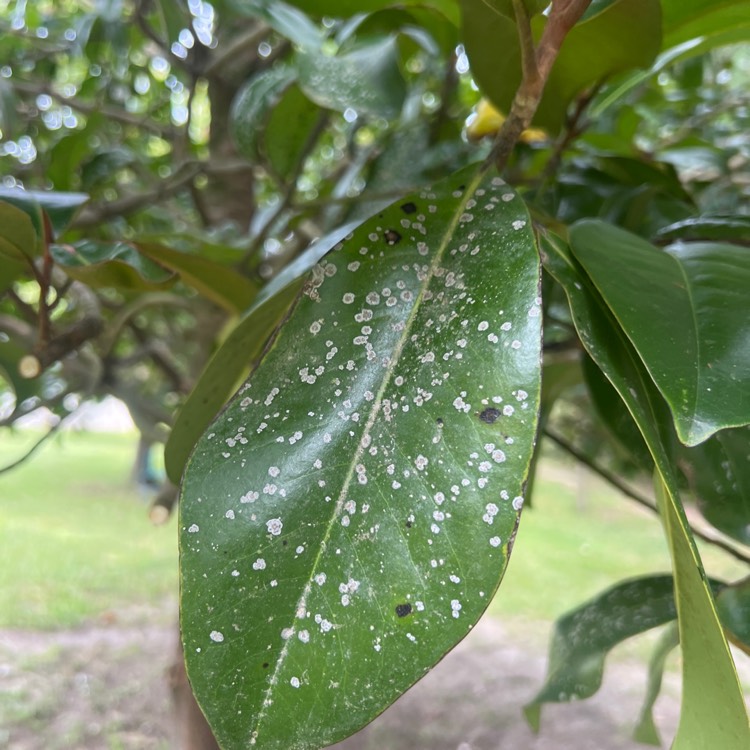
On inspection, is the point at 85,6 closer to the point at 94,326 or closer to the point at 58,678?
the point at 94,326

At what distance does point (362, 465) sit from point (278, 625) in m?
0.06

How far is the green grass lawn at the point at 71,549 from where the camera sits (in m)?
1.82

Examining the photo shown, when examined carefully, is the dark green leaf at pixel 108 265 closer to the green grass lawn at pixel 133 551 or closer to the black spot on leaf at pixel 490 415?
the black spot on leaf at pixel 490 415

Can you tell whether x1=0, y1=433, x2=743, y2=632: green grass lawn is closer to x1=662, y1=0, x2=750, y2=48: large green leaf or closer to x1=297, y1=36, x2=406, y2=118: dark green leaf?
x1=297, y1=36, x2=406, y2=118: dark green leaf

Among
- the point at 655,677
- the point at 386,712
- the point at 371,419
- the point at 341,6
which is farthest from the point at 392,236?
the point at 386,712

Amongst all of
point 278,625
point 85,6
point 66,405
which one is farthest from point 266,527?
point 85,6

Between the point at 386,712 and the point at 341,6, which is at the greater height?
the point at 341,6

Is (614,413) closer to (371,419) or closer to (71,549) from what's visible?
(371,419)

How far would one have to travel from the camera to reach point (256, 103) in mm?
510

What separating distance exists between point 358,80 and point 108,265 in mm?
217

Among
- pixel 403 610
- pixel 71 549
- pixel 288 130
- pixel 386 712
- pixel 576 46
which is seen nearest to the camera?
pixel 403 610

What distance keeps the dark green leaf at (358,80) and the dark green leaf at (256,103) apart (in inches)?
1.9

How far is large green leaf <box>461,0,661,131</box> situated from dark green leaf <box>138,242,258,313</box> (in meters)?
0.22

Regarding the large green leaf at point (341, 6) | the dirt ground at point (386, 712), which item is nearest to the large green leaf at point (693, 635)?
the large green leaf at point (341, 6)
